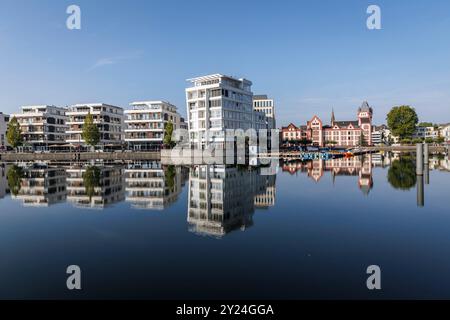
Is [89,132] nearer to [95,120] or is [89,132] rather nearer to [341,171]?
[95,120]

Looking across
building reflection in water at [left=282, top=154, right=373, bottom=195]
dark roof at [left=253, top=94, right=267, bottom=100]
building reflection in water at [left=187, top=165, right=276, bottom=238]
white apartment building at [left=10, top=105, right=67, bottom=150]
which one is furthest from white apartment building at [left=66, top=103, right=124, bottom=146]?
building reflection in water at [left=187, top=165, right=276, bottom=238]

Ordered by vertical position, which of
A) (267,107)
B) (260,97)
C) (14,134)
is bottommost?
(14,134)

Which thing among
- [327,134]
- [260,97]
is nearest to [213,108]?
[260,97]

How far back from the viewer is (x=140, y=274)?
409 inches

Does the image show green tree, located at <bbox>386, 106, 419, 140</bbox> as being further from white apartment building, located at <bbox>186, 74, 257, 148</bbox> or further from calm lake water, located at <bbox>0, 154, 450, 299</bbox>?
calm lake water, located at <bbox>0, 154, 450, 299</bbox>

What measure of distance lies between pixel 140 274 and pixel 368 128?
212642 mm

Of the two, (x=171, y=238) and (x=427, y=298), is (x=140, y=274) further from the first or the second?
(x=427, y=298)

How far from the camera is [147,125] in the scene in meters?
119

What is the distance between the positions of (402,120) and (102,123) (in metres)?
133

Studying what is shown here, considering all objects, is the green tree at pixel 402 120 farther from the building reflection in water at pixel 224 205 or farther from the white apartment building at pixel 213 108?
the building reflection in water at pixel 224 205

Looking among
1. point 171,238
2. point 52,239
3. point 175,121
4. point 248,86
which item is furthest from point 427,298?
point 175,121

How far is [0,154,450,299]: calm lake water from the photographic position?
942 cm

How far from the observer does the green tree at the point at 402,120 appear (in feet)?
471

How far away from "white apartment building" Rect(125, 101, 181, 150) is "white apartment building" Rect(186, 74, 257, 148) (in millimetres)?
24372
